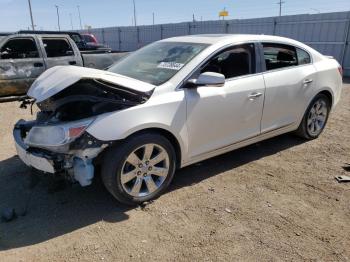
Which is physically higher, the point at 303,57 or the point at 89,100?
the point at 303,57

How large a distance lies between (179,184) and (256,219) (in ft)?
3.42

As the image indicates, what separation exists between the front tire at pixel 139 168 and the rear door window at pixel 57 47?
6.22 meters

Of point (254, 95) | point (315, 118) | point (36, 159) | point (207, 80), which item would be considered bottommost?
point (315, 118)

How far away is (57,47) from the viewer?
8812 millimetres

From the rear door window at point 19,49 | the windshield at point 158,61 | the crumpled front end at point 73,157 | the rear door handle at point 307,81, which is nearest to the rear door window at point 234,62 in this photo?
the windshield at point 158,61

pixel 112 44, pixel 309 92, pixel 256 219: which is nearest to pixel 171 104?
pixel 256 219

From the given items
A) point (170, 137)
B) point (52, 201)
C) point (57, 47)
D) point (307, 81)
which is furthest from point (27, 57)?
point (307, 81)

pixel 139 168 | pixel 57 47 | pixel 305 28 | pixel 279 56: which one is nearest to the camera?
pixel 139 168

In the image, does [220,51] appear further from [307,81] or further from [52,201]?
[52,201]

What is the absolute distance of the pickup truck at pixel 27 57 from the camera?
313 inches

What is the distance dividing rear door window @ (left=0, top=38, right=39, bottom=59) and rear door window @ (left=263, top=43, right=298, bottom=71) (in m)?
5.92

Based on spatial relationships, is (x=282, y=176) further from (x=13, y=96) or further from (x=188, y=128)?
(x=13, y=96)

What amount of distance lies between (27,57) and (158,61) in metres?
5.34

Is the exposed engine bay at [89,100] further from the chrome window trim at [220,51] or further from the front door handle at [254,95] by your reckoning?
the front door handle at [254,95]
